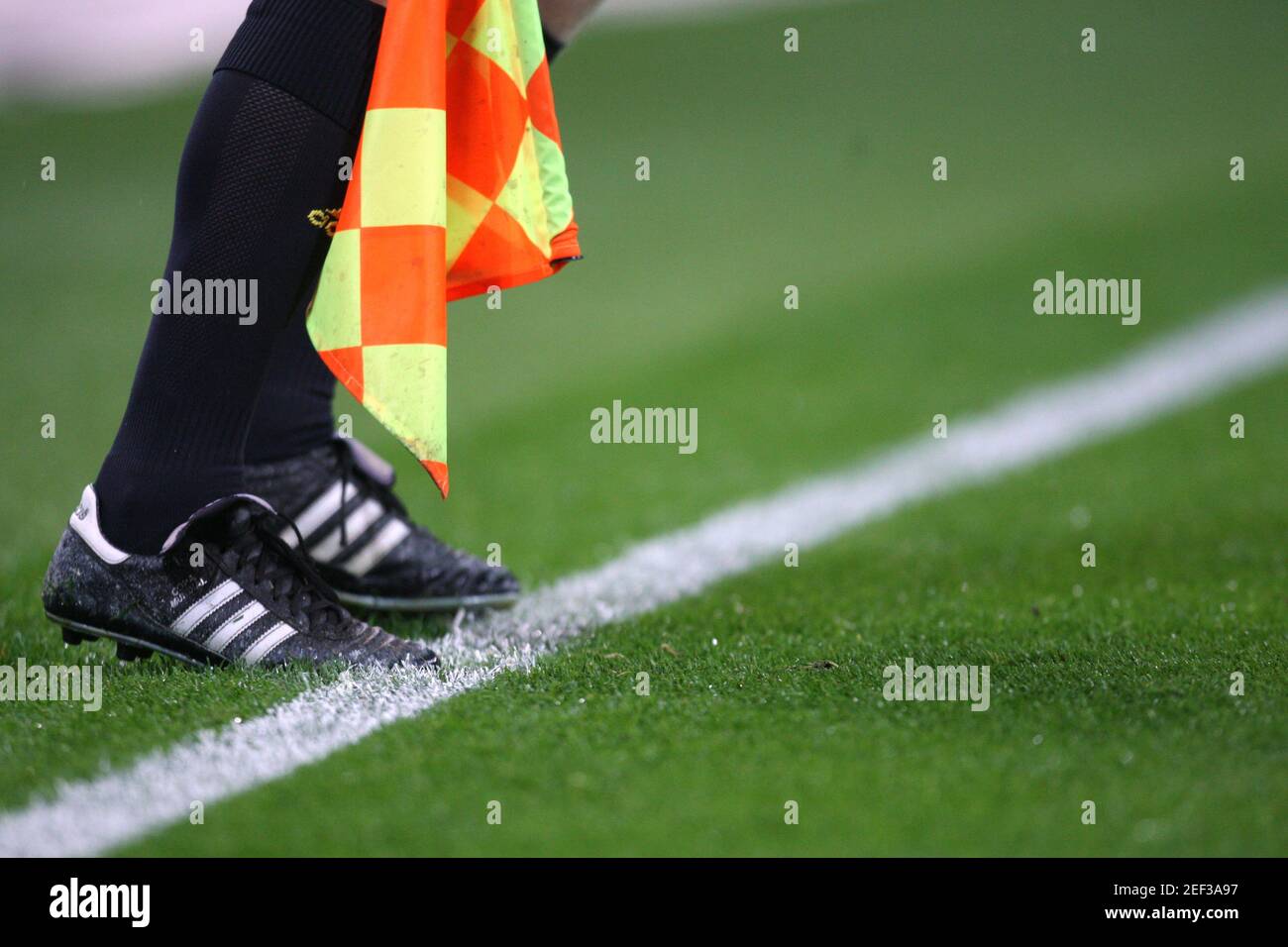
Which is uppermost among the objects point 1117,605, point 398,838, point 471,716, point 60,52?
point 60,52

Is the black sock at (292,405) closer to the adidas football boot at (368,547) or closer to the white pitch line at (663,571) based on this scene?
the adidas football boot at (368,547)

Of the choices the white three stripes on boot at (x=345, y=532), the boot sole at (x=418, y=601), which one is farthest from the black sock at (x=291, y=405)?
the boot sole at (x=418, y=601)

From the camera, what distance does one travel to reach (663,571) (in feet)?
7.14

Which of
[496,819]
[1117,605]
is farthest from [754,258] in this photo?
[496,819]

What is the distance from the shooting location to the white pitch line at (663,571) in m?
1.23

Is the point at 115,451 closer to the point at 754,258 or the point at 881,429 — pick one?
the point at 881,429

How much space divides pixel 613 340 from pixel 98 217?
310 centimetres

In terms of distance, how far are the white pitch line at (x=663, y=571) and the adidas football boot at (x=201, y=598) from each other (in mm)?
84

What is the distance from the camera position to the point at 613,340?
421cm

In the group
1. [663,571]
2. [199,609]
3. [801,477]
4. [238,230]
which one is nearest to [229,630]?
[199,609]

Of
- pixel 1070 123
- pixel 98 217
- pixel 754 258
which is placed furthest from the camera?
pixel 1070 123

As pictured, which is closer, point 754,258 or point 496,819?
point 496,819

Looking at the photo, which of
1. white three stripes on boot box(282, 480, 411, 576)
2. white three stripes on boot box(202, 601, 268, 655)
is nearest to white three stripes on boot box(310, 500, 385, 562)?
white three stripes on boot box(282, 480, 411, 576)

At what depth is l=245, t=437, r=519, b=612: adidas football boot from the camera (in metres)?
1.81
